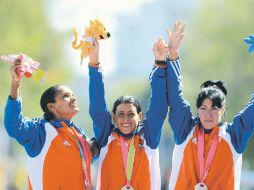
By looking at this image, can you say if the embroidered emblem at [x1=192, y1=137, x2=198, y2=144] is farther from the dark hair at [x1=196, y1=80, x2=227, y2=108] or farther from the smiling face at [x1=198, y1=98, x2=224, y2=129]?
the dark hair at [x1=196, y1=80, x2=227, y2=108]

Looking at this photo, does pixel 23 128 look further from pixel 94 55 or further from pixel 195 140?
pixel 195 140

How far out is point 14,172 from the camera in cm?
2161

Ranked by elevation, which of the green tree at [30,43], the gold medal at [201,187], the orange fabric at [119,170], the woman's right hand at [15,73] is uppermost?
the green tree at [30,43]

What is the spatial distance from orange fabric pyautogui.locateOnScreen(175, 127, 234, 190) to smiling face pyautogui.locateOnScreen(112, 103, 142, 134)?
55 centimetres

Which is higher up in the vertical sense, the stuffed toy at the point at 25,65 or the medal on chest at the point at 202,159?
the stuffed toy at the point at 25,65

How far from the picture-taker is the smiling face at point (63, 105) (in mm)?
8211

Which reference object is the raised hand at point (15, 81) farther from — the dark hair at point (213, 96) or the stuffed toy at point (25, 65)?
the dark hair at point (213, 96)

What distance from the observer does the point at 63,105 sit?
26.9 ft

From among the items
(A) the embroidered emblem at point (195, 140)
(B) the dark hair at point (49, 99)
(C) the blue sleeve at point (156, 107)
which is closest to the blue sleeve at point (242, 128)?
(A) the embroidered emblem at point (195, 140)

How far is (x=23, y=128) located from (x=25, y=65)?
556 mm

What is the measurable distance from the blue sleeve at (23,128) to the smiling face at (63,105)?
170mm

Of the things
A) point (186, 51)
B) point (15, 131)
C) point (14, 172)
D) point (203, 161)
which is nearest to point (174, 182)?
point (203, 161)

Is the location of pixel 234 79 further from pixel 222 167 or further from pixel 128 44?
pixel 128 44

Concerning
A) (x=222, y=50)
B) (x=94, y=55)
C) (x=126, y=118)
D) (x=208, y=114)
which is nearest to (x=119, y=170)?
(x=126, y=118)
